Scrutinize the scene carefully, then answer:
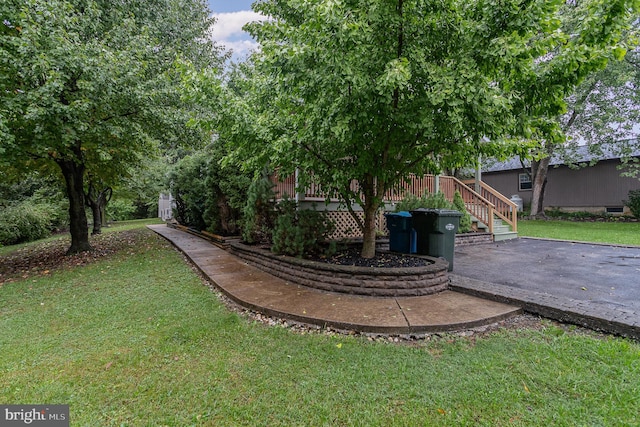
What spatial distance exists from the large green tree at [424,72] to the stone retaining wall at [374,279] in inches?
53.9

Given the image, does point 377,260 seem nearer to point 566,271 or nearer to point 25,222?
point 566,271

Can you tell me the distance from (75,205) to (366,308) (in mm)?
8097

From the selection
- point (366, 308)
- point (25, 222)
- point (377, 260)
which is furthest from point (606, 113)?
point (25, 222)

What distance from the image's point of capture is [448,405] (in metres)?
1.99

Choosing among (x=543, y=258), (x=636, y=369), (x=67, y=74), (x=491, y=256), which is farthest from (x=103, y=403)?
(x=543, y=258)

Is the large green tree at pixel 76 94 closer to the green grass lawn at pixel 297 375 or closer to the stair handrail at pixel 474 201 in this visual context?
the green grass lawn at pixel 297 375

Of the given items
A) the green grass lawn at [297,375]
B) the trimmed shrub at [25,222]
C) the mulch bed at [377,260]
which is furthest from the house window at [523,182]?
the trimmed shrub at [25,222]

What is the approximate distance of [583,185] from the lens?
17031 mm

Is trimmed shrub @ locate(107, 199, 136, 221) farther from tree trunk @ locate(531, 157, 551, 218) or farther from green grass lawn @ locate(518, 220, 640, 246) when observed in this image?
tree trunk @ locate(531, 157, 551, 218)

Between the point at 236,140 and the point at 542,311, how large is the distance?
14.5 ft

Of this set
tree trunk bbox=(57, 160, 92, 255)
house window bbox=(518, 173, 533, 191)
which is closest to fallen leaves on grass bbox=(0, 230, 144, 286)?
tree trunk bbox=(57, 160, 92, 255)

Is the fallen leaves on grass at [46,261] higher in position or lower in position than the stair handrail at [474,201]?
lower

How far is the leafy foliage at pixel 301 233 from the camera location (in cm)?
521

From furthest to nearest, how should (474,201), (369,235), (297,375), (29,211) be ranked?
(29,211) < (474,201) < (369,235) < (297,375)
